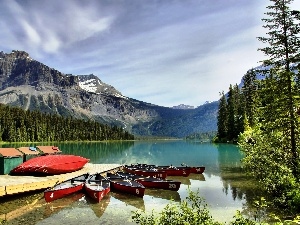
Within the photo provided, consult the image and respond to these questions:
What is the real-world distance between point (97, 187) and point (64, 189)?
2.99 m

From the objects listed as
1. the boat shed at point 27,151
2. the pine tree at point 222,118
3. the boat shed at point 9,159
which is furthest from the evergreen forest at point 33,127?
the boat shed at point 9,159

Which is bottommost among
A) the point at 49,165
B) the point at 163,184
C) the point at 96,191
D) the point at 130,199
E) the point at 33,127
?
the point at 130,199

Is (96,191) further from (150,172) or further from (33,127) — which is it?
(33,127)

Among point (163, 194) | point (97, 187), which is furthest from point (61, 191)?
point (163, 194)

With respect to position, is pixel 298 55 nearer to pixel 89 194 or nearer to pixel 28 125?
pixel 89 194

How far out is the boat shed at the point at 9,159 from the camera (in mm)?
30234

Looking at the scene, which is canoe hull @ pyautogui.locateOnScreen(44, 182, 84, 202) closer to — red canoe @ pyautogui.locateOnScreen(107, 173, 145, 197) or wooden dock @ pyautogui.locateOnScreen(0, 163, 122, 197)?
wooden dock @ pyautogui.locateOnScreen(0, 163, 122, 197)

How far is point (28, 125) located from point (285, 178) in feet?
524

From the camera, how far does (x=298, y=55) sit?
926 inches

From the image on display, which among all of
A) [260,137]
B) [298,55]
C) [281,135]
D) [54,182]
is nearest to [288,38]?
[298,55]

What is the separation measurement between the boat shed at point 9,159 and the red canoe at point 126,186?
1081 centimetres

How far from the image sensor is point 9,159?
102ft

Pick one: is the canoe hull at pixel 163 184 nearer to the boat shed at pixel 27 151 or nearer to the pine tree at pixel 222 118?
the boat shed at pixel 27 151

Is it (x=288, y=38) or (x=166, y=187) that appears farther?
(x=166, y=187)
